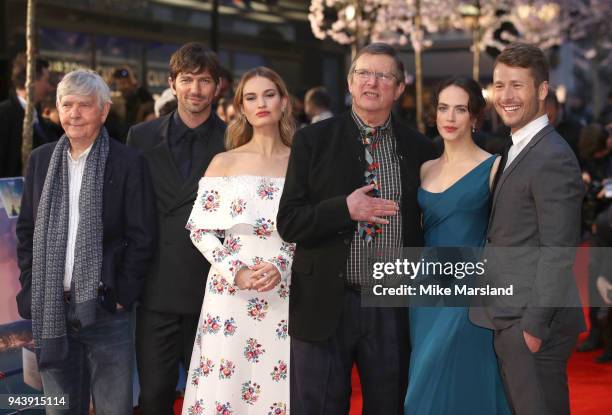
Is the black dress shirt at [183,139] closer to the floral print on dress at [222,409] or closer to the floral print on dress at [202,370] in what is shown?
the floral print on dress at [202,370]

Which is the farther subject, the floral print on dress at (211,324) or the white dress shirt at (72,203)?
the floral print on dress at (211,324)

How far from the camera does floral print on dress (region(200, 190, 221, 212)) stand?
14.2 ft

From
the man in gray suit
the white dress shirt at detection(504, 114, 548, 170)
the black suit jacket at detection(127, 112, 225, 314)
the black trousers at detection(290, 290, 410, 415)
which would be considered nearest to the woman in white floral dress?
the black suit jacket at detection(127, 112, 225, 314)

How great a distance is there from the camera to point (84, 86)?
411 centimetres

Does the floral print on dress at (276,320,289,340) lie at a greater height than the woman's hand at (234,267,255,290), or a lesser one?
lesser

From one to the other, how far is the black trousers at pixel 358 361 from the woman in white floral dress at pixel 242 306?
1.21 feet

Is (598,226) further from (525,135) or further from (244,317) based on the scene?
(244,317)

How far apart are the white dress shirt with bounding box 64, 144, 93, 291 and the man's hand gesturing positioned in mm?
1319

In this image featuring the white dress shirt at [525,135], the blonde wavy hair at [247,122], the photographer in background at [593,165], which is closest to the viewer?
the white dress shirt at [525,135]

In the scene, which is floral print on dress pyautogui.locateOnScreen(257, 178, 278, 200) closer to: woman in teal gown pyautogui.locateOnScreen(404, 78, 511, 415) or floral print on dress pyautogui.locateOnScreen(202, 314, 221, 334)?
floral print on dress pyautogui.locateOnScreen(202, 314, 221, 334)

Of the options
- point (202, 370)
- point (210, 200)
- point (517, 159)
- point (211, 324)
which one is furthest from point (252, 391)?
point (517, 159)

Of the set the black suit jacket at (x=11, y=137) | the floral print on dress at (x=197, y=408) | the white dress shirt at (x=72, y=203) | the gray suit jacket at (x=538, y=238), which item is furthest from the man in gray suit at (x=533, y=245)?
the black suit jacket at (x=11, y=137)

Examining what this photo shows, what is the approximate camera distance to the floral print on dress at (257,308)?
427 centimetres

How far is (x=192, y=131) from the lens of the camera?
4.66 m
